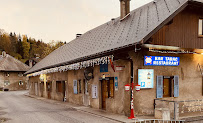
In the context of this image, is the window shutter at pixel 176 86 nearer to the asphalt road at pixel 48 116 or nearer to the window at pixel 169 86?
the window at pixel 169 86

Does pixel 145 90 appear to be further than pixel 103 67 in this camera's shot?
No

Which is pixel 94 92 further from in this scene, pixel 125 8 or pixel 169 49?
pixel 125 8

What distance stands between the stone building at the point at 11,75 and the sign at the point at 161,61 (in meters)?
51.4

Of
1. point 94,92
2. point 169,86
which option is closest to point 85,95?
point 94,92

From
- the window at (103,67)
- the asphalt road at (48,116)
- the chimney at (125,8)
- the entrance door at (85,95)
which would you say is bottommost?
the asphalt road at (48,116)

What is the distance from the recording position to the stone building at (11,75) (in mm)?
56625

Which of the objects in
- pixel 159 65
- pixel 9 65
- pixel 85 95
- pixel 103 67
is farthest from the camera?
pixel 9 65

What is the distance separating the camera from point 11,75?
192 ft

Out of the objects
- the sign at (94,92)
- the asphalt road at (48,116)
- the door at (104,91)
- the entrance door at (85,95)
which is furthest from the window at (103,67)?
the asphalt road at (48,116)

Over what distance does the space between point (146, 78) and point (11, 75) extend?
176ft

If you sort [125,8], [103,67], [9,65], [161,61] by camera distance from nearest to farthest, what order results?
[161,61], [103,67], [125,8], [9,65]

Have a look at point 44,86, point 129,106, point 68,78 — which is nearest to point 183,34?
point 129,106

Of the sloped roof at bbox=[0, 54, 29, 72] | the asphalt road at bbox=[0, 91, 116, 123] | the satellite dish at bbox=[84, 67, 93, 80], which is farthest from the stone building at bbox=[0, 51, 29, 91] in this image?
the satellite dish at bbox=[84, 67, 93, 80]

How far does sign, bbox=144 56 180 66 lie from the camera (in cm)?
1232
